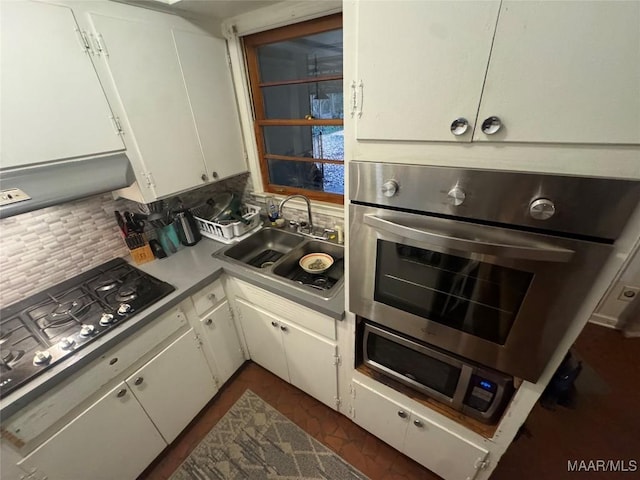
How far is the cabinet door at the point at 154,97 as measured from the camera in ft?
3.65

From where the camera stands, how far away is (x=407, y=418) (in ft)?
3.85

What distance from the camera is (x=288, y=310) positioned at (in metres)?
1.32

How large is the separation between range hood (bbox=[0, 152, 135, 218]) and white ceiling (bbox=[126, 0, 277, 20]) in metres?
0.72

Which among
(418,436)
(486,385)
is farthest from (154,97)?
(418,436)

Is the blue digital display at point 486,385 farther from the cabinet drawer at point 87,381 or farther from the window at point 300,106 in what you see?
the cabinet drawer at point 87,381

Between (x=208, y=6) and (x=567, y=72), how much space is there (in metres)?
1.55

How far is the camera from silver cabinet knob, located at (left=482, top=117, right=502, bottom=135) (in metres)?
0.59

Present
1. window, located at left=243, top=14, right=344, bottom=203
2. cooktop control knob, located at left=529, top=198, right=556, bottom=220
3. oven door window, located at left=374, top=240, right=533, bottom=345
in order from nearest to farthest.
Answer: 1. cooktop control knob, located at left=529, top=198, right=556, bottom=220
2. oven door window, located at left=374, top=240, right=533, bottom=345
3. window, located at left=243, top=14, right=344, bottom=203

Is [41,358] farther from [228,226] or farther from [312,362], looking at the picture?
[312,362]

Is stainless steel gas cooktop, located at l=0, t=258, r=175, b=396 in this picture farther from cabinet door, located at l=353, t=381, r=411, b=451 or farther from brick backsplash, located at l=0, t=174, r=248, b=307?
cabinet door, located at l=353, t=381, r=411, b=451

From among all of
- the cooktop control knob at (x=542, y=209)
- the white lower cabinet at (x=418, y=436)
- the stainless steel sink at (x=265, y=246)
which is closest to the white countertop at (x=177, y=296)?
the stainless steel sink at (x=265, y=246)

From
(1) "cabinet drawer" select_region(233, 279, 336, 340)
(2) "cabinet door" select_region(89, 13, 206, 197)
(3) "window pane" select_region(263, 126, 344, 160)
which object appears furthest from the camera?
(3) "window pane" select_region(263, 126, 344, 160)

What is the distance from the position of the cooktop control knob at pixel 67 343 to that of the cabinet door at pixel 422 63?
1355mm

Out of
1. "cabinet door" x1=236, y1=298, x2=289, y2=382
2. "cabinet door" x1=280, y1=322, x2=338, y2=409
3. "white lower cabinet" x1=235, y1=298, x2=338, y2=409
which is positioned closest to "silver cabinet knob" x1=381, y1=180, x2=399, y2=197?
"white lower cabinet" x1=235, y1=298, x2=338, y2=409
